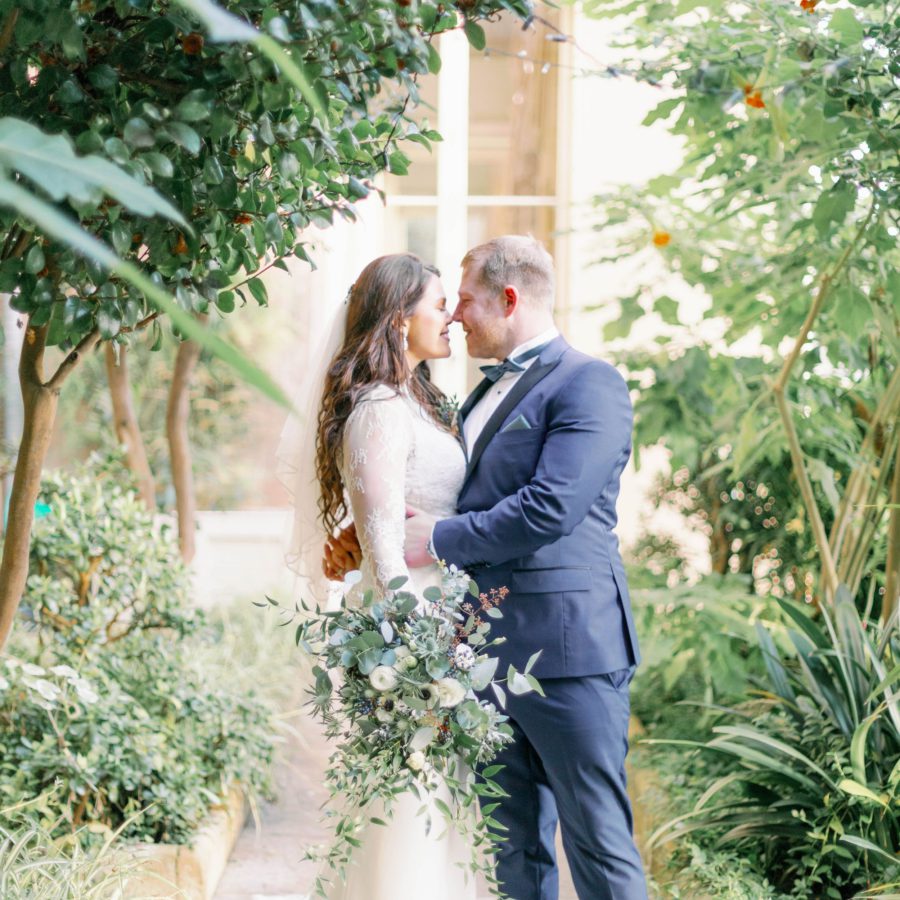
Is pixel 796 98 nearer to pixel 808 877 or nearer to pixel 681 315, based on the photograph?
pixel 808 877

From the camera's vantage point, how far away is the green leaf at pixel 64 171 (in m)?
0.62

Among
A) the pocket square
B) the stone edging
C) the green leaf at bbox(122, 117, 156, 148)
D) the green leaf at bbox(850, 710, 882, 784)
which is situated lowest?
the stone edging

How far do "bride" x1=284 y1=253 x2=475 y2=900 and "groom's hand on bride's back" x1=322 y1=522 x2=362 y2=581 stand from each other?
0.25ft

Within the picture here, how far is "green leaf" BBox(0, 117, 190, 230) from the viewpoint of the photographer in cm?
62

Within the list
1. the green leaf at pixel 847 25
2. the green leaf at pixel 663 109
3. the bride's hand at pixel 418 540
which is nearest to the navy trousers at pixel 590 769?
the bride's hand at pixel 418 540

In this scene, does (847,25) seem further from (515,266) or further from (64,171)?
(64,171)

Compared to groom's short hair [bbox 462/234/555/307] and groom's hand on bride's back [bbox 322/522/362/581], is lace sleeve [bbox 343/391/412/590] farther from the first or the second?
groom's short hair [bbox 462/234/555/307]

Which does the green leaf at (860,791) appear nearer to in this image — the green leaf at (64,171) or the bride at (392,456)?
the bride at (392,456)

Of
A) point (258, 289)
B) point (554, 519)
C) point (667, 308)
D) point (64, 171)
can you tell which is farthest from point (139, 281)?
point (667, 308)

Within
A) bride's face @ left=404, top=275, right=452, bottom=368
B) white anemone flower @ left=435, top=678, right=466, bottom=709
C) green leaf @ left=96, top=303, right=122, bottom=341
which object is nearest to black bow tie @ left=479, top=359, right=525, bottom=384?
bride's face @ left=404, top=275, right=452, bottom=368

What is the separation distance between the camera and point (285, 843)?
410 centimetres

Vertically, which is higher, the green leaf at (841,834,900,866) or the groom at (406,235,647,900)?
the groom at (406,235,647,900)

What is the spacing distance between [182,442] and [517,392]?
220 centimetres

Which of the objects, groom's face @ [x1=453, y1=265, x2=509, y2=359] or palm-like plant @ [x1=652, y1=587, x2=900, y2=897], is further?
palm-like plant @ [x1=652, y1=587, x2=900, y2=897]
